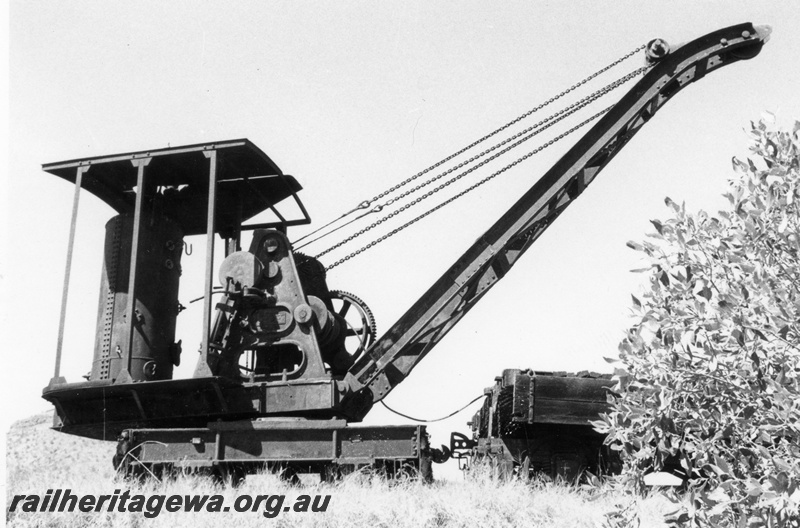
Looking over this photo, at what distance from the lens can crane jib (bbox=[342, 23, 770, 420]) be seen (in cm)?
905

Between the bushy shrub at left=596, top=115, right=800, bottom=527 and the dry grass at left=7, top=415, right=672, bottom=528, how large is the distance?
154cm

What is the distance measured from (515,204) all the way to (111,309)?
4.65 meters

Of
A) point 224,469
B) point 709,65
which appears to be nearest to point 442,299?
point 224,469

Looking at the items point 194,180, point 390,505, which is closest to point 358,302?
point 194,180

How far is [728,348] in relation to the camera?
13.1 feet

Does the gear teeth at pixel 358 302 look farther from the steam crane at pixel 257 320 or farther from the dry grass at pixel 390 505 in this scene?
the dry grass at pixel 390 505

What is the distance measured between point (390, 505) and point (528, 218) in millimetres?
3934

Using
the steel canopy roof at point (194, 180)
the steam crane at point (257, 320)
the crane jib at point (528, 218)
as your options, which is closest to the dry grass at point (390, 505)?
the steam crane at point (257, 320)

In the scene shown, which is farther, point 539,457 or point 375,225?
point 375,225

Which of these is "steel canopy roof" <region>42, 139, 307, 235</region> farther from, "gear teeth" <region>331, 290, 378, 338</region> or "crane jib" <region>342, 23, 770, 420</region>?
"crane jib" <region>342, 23, 770, 420</region>

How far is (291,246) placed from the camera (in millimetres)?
9297

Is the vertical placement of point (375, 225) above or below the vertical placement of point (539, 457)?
above

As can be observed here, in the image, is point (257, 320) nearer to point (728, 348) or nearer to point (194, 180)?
point (194, 180)

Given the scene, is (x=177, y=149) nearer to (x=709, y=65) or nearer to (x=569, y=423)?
(x=569, y=423)
